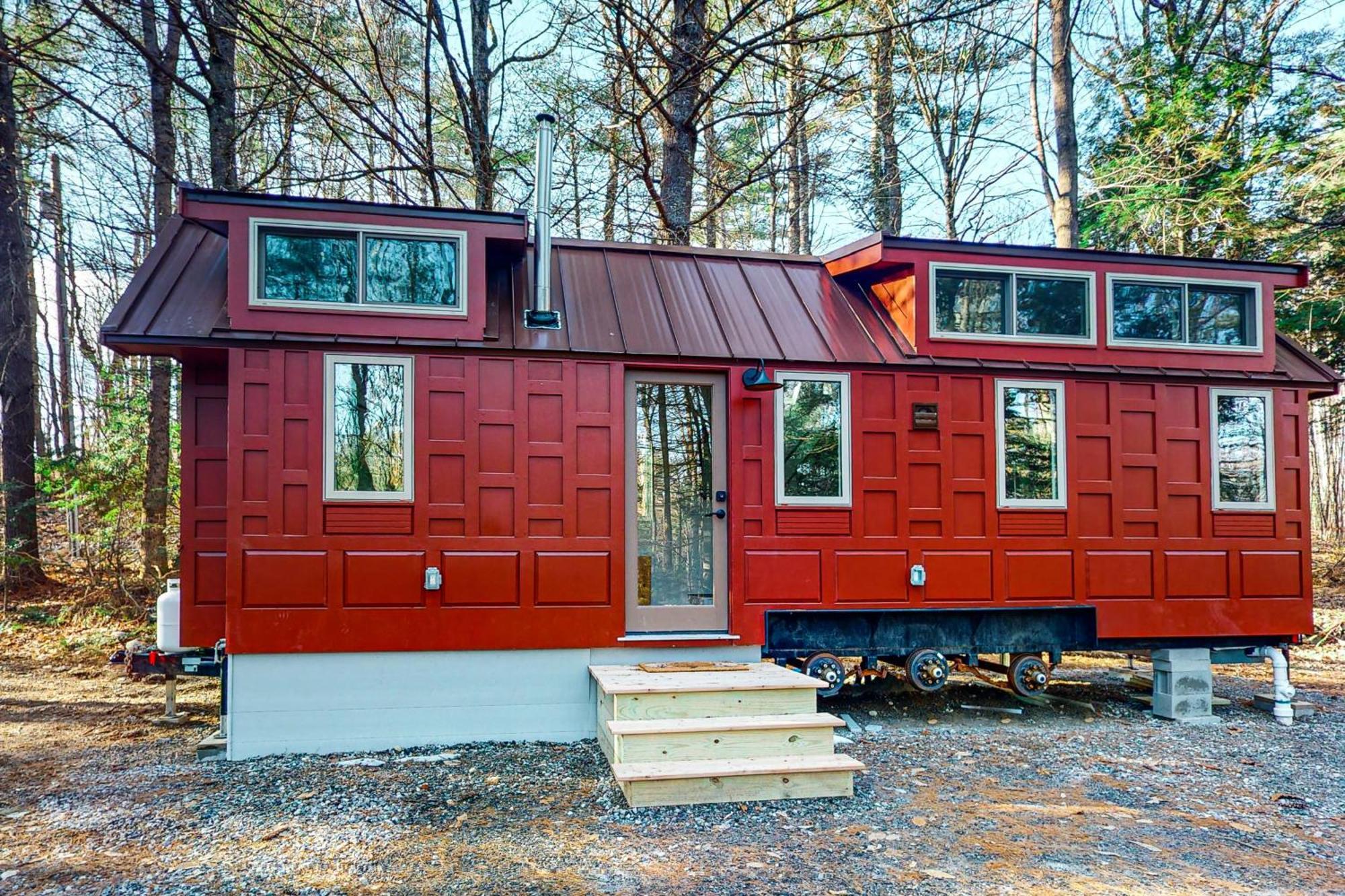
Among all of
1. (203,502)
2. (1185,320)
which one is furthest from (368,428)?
(1185,320)

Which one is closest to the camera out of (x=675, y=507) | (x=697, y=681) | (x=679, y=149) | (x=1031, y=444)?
(x=697, y=681)

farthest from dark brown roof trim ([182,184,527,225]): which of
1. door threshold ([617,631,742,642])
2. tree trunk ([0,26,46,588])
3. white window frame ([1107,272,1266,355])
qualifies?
tree trunk ([0,26,46,588])

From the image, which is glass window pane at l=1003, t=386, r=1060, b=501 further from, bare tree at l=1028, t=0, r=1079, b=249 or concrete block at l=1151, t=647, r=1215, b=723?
bare tree at l=1028, t=0, r=1079, b=249

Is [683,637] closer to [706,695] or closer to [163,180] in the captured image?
[706,695]

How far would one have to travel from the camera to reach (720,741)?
441 centimetres

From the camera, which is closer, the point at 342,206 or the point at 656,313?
the point at 342,206

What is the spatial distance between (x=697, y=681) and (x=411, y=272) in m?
3.15

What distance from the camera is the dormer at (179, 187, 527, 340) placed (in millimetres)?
5059

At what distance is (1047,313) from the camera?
6082 mm

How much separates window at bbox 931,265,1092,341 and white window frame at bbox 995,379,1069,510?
0.34 meters

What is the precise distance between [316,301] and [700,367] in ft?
8.17

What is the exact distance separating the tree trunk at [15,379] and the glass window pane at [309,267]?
6.25 meters

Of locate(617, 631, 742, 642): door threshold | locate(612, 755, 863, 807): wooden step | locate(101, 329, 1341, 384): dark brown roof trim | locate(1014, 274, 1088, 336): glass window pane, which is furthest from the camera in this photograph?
locate(1014, 274, 1088, 336): glass window pane

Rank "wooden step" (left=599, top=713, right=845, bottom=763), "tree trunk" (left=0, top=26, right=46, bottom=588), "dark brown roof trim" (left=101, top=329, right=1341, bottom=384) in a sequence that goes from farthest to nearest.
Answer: "tree trunk" (left=0, top=26, right=46, bottom=588) → "dark brown roof trim" (left=101, top=329, right=1341, bottom=384) → "wooden step" (left=599, top=713, right=845, bottom=763)
